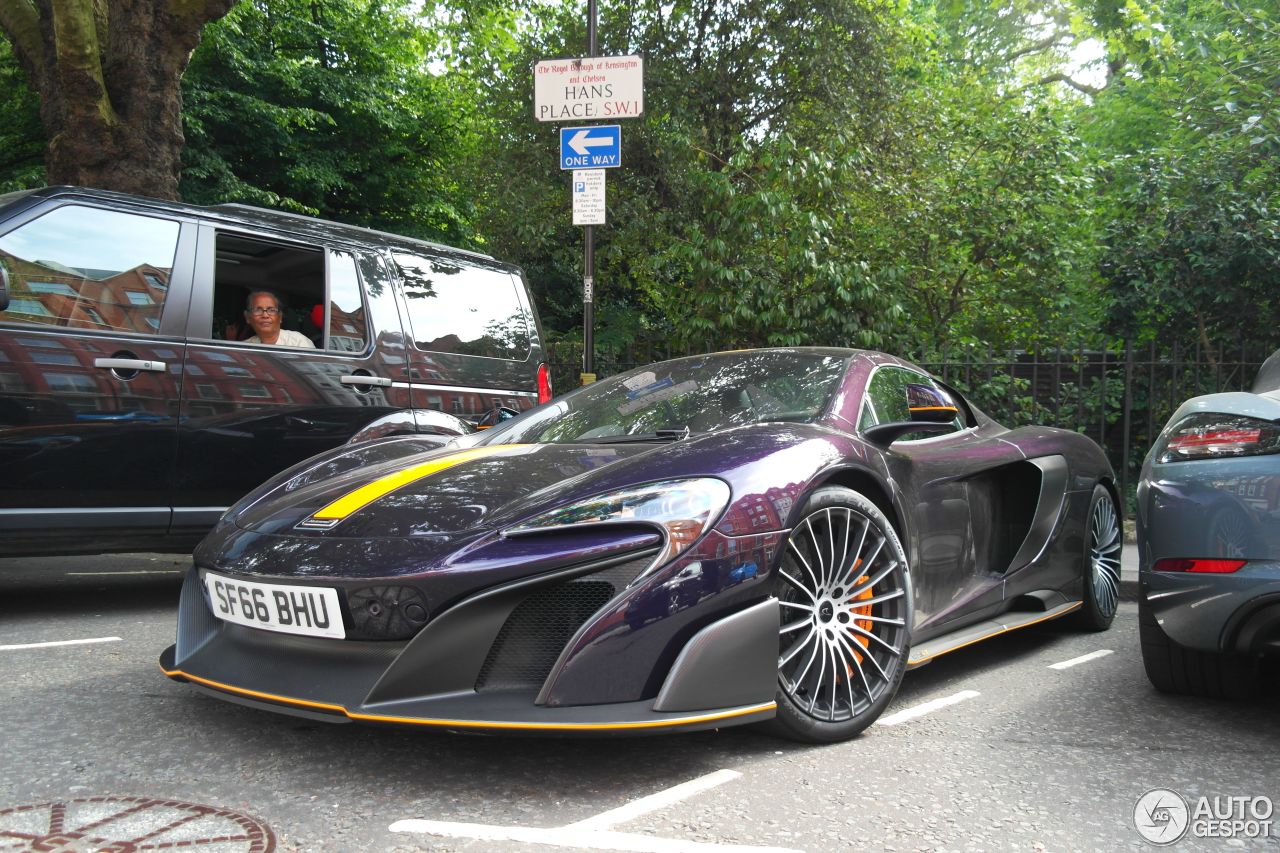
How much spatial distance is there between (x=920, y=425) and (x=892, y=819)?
4.57 feet

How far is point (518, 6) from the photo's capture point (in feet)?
44.3

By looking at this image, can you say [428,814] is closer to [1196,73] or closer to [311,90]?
[1196,73]

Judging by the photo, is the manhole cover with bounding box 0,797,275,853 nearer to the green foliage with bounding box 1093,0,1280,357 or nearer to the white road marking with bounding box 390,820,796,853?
the white road marking with bounding box 390,820,796,853

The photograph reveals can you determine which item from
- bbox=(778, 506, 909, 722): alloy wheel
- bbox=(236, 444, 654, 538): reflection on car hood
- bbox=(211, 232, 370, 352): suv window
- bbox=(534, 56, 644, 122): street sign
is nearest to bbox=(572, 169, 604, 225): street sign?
bbox=(534, 56, 644, 122): street sign

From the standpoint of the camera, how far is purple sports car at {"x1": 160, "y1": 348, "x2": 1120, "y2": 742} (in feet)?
8.27

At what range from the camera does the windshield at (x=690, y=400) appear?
3566 millimetres

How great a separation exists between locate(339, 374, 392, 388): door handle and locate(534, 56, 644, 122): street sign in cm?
292

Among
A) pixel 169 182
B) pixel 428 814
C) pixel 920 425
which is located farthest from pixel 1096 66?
pixel 428 814

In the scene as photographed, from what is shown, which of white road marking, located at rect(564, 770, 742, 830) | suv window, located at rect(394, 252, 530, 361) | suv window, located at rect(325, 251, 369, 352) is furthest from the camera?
suv window, located at rect(394, 252, 530, 361)

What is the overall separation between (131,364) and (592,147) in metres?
3.79

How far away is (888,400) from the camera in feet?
12.7

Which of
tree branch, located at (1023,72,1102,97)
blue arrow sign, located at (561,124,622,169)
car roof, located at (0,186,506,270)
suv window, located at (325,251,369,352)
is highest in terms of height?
tree branch, located at (1023,72,1102,97)

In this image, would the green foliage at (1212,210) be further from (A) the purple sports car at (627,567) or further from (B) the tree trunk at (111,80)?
(B) the tree trunk at (111,80)

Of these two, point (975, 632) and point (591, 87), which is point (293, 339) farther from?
point (975, 632)
